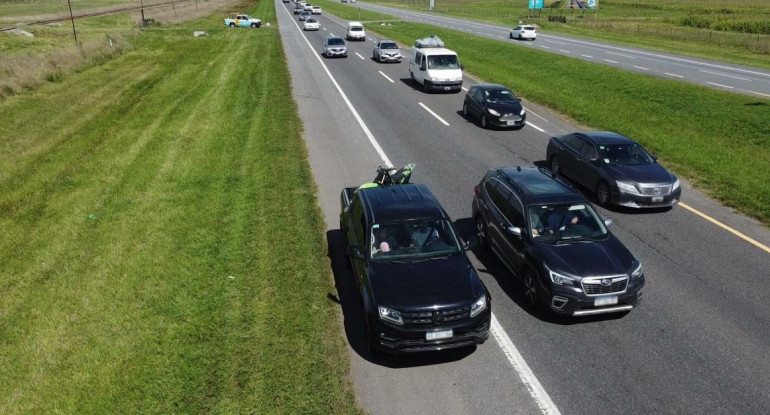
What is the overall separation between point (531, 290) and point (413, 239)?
221 centimetres

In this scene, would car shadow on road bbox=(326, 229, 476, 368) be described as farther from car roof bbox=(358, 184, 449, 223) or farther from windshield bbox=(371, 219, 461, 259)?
car roof bbox=(358, 184, 449, 223)

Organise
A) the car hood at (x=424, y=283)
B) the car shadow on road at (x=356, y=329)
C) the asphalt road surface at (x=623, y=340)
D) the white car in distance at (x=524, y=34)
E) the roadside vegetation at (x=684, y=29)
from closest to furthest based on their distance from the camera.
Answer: the asphalt road surface at (x=623, y=340) < the car hood at (x=424, y=283) < the car shadow on road at (x=356, y=329) < the roadside vegetation at (x=684, y=29) < the white car in distance at (x=524, y=34)

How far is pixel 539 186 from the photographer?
1013 cm

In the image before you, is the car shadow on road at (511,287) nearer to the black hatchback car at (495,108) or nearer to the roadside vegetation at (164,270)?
the roadside vegetation at (164,270)

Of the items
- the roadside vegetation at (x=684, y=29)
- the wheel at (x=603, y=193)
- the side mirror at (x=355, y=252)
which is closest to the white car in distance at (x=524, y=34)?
the roadside vegetation at (x=684, y=29)

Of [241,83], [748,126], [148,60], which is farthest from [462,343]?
[148,60]

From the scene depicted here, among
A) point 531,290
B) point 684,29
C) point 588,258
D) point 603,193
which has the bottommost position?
point 531,290

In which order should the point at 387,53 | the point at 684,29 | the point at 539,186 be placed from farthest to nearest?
the point at 684,29 < the point at 387,53 < the point at 539,186

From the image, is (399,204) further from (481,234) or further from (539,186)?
(539,186)

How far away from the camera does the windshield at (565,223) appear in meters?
9.18

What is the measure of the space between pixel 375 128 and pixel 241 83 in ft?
36.6

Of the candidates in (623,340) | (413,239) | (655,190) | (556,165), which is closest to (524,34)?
(556,165)

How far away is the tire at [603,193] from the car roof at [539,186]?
280 centimetres

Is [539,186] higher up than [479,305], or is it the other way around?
[539,186]
